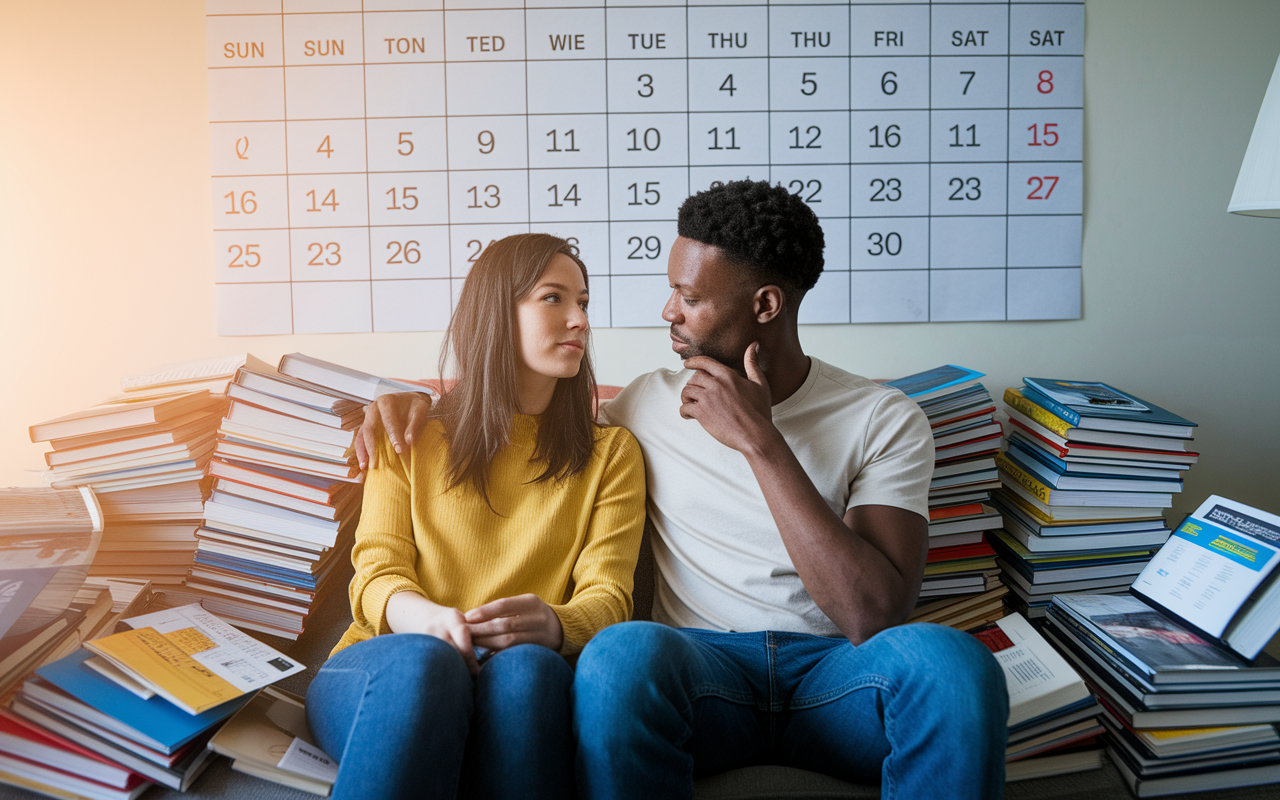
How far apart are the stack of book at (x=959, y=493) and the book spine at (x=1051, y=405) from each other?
128 millimetres

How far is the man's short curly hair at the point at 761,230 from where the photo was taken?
50.7 inches

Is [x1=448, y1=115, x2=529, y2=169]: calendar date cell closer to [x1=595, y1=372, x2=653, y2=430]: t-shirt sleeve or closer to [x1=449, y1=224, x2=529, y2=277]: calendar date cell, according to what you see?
[x1=449, y1=224, x2=529, y2=277]: calendar date cell

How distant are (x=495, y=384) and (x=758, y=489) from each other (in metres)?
0.49

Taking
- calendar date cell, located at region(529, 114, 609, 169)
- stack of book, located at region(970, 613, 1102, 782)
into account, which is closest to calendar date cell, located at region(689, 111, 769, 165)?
calendar date cell, located at region(529, 114, 609, 169)

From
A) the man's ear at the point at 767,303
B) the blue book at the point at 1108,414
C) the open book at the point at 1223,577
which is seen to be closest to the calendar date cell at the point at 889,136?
the blue book at the point at 1108,414

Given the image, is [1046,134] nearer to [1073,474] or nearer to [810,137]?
[810,137]

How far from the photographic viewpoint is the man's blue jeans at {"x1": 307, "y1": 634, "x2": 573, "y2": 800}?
0.86 metres

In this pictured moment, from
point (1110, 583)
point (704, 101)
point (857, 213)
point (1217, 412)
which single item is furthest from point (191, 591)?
point (1217, 412)

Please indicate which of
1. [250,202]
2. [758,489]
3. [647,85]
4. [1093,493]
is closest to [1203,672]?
[1093,493]

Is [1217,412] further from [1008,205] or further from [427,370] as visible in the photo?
[427,370]

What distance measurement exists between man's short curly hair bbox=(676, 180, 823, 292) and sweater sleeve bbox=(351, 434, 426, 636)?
2.21 ft

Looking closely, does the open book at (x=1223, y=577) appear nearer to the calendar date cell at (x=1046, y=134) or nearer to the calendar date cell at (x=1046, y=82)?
the calendar date cell at (x=1046, y=134)

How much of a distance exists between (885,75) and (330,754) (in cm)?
192

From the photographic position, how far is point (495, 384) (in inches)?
50.6
